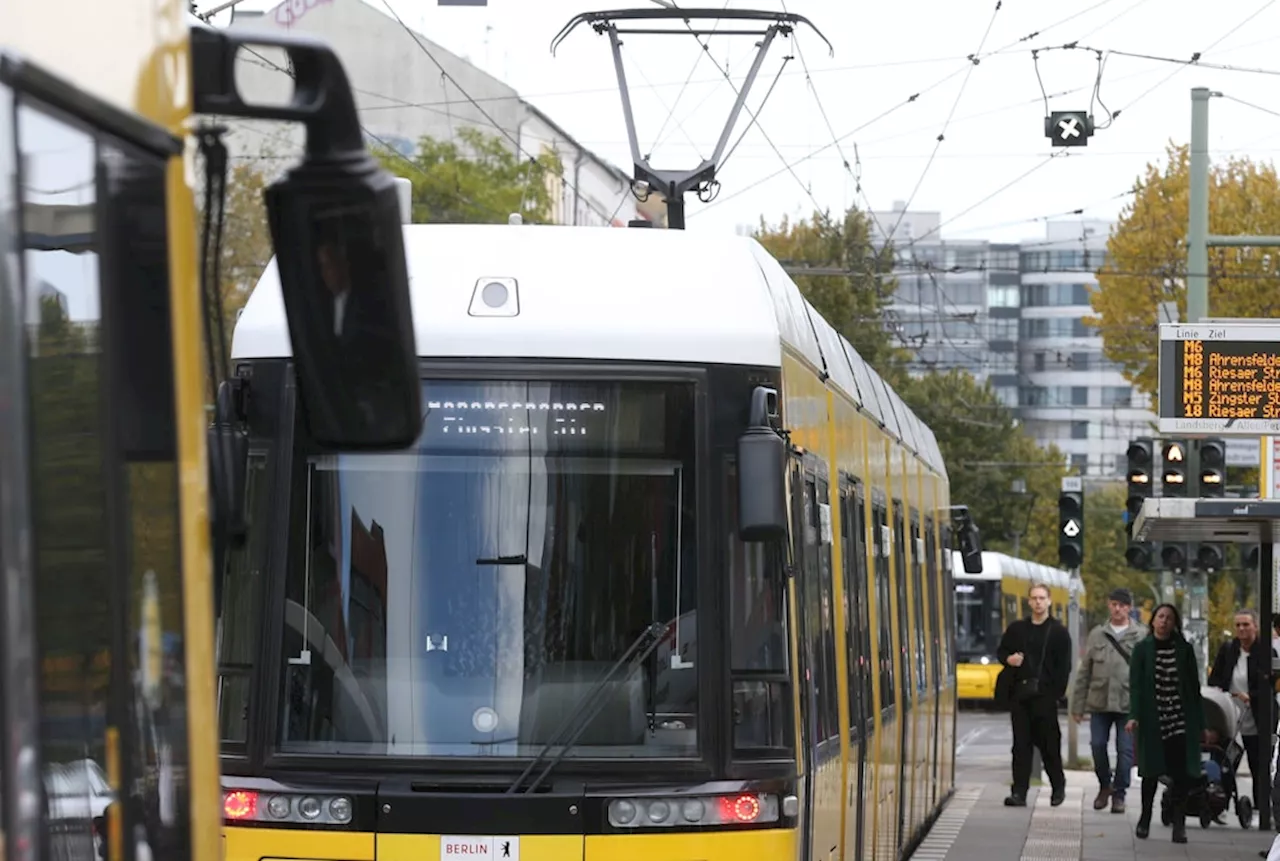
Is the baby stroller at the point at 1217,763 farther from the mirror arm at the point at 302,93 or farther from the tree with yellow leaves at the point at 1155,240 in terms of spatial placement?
the tree with yellow leaves at the point at 1155,240

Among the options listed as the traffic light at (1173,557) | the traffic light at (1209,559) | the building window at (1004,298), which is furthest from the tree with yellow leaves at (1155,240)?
the building window at (1004,298)

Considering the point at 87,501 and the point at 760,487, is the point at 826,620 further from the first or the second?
the point at 87,501

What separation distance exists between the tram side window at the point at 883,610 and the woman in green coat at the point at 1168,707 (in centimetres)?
478

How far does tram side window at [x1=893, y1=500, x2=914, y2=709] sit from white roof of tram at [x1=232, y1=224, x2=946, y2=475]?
5.44 meters

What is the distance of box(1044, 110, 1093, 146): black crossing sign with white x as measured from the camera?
80.2ft

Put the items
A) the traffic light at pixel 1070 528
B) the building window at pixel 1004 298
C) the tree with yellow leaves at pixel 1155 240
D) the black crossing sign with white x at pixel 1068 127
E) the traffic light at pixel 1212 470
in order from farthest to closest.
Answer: the building window at pixel 1004 298 < the tree with yellow leaves at pixel 1155 240 < the traffic light at pixel 1070 528 < the traffic light at pixel 1212 470 < the black crossing sign with white x at pixel 1068 127

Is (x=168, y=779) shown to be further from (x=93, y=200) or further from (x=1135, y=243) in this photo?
(x=1135, y=243)

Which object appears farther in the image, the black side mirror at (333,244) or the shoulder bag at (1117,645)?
the shoulder bag at (1117,645)

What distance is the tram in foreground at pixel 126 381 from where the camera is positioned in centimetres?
265

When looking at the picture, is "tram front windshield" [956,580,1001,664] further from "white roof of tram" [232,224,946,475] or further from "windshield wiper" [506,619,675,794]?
"windshield wiper" [506,619,675,794]

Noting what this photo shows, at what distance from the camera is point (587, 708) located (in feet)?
26.1

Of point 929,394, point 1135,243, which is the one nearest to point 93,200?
point 1135,243

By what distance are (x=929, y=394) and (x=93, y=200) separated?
69581 mm

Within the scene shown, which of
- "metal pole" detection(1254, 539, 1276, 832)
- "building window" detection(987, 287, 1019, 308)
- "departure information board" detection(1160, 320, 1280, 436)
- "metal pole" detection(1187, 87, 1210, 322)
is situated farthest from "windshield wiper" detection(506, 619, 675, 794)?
"building window" detection(987, 287, 1019, 308)
